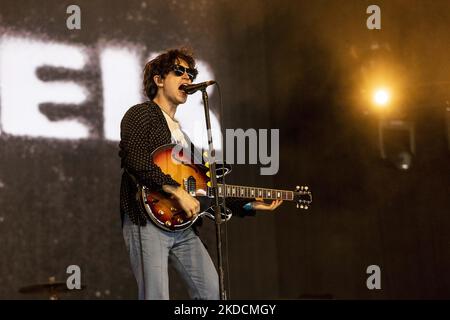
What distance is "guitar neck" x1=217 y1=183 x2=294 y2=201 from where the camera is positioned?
12.8 feet

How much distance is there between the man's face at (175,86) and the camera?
397 cm

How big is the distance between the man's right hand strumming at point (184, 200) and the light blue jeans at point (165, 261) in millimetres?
180

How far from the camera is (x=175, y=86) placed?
398cm

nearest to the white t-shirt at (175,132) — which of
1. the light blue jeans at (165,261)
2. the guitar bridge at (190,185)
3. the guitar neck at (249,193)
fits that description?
the guitar bridge at (190,185)

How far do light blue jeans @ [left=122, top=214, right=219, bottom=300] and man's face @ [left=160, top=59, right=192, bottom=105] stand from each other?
2.61 ft

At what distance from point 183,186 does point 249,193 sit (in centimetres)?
56

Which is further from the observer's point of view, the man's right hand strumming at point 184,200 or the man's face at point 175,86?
the man's face at point 175,86

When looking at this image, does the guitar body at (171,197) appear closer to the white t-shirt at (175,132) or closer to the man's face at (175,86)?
the white t-shirt at (175,132)

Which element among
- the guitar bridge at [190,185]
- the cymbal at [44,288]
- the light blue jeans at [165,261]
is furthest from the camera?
the cymbal at [44,288]

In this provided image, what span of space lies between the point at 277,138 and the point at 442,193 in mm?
1936

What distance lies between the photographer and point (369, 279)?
6.00 m

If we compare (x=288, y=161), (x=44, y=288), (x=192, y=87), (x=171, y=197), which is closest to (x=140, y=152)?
(x=171, y=197)

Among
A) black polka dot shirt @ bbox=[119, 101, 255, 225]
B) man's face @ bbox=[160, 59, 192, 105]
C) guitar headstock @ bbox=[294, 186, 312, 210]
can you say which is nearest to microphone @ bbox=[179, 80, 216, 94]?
man's face @ bbox=[160, 59, 192, 105]

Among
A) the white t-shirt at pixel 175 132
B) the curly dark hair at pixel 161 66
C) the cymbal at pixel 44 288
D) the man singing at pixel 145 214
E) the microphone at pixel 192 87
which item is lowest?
the cymbal at pixel 44 288
